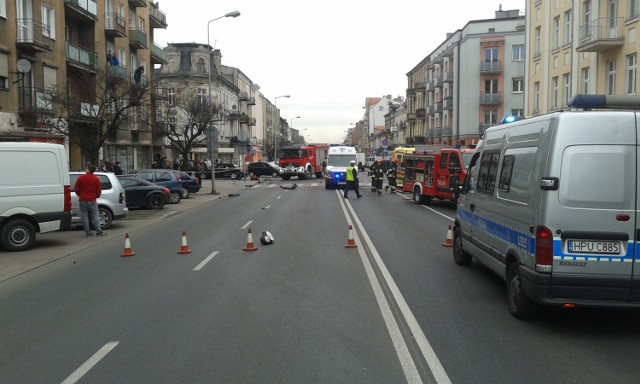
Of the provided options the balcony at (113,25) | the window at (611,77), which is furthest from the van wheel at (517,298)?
the balcony at (113,25)

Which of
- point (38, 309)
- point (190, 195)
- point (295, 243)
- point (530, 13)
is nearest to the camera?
point (38, 309)

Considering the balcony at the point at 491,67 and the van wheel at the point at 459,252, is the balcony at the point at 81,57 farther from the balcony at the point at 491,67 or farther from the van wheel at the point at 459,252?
the balcony at the point at 491,67

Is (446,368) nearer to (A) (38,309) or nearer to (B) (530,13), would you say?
(A) (38,309)

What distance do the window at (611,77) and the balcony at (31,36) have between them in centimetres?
2692

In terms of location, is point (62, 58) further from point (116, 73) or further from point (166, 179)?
point (166, 179)

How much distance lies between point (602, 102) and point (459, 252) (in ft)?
13.8

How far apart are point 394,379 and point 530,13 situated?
124ft

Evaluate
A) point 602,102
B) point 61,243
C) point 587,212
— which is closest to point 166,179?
point 61,243

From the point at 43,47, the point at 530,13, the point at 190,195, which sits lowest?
the point at 190,195

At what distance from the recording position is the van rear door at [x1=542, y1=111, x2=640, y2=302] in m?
5.83

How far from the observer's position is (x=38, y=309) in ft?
24.0

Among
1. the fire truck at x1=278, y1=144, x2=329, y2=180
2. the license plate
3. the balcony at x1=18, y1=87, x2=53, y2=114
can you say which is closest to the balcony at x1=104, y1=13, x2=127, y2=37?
the balcony at x1=18, y1=87, x2=53, y2=114

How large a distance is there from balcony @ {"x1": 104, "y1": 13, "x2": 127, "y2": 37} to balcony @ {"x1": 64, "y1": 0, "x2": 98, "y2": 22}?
2.38 m

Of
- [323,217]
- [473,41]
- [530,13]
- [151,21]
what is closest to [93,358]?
[323,217]
